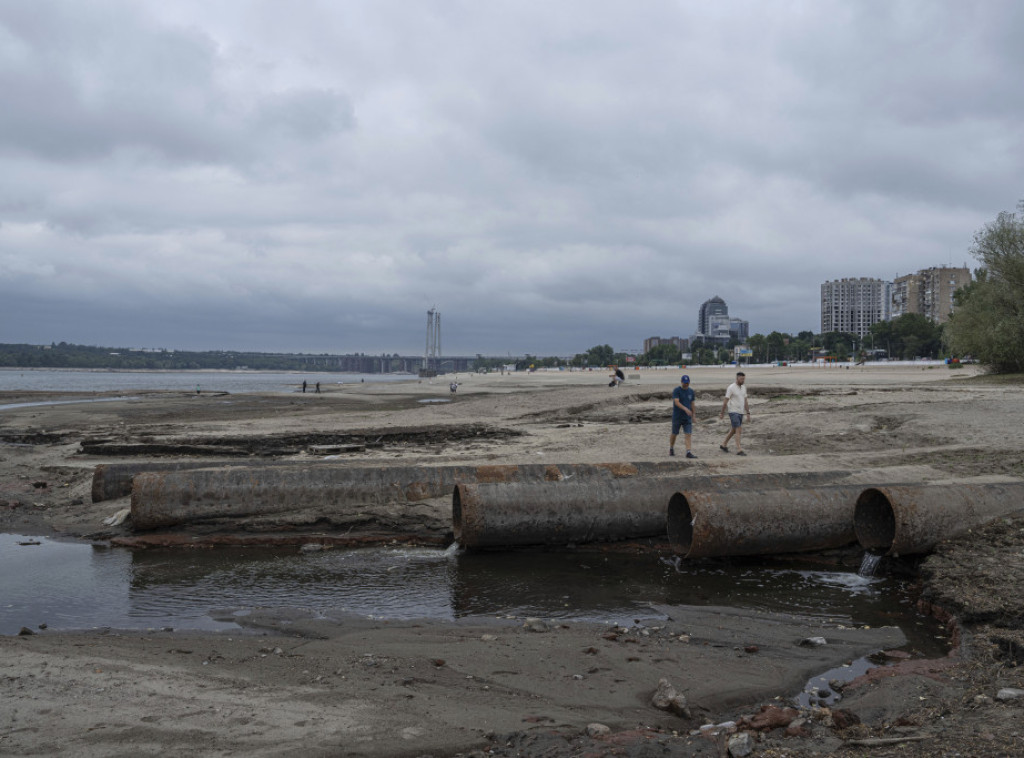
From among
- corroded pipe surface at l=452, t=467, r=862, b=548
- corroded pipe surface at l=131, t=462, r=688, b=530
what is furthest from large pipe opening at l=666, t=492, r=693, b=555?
corroded pipe surface at l=131, t=462, r=688, b=530

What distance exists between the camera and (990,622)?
216 inches

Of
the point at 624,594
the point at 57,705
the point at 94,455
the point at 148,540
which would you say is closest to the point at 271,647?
the point at 57,705

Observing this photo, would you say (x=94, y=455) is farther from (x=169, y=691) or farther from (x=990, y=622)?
(x=990, y=622)

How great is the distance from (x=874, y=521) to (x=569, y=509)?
3.45m

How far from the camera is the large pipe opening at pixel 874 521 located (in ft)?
24.8

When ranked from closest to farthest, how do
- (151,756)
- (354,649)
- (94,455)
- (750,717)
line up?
1. (151,756)
2. (750,717)
3. (354,649)
4. (94,455)

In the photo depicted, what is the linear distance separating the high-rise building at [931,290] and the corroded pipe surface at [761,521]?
164 meters

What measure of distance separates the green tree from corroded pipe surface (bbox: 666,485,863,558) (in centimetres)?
3028

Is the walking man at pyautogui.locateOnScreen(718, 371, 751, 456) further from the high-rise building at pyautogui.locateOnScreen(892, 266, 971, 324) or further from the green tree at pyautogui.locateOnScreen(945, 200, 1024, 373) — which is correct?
the high-rise building at pyautogui.locateOnScreen(892, 266, 971, 324)

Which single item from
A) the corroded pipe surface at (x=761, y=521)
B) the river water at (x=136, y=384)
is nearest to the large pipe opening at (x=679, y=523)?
the corroded pipe surface at (x=761, y=521)

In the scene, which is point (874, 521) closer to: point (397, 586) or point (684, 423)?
point (397, 586)

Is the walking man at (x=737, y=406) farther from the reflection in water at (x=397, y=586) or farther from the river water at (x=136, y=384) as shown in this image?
the river water at (x=136, y=384)

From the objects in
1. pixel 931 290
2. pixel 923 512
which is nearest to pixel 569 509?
pixel 923 512

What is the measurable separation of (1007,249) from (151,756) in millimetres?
39667
